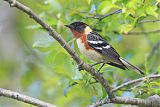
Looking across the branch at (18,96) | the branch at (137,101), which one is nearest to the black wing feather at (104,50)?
the branch at (137,101)

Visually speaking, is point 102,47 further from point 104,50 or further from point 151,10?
point 151,10

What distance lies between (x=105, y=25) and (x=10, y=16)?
10.6 ft

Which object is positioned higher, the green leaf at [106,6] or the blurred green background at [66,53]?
the green leaf at [106,6]

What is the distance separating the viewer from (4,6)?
9008 millimetres

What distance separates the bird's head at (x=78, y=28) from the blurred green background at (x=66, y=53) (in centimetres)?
10

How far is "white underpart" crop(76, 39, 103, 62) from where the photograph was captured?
5.50 meters

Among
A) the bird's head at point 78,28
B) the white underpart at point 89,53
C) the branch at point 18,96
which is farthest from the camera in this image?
the bird's head at point 78,28

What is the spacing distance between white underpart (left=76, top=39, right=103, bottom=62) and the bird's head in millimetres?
171

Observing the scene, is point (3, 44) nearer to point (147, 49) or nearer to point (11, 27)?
point (11, 27)

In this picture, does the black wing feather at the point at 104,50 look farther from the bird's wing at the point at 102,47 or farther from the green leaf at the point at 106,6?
the green leaf at the point at 106,6

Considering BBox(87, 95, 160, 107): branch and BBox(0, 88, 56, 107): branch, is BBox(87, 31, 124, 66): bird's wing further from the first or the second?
BBox(0, 88, 56, 107): branch

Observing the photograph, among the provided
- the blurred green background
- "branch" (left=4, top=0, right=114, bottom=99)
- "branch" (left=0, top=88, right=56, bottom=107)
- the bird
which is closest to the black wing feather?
the bird

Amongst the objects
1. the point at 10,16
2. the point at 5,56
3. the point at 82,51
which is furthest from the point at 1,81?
the point at 82,51

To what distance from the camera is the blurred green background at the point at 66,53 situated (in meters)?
5.37
